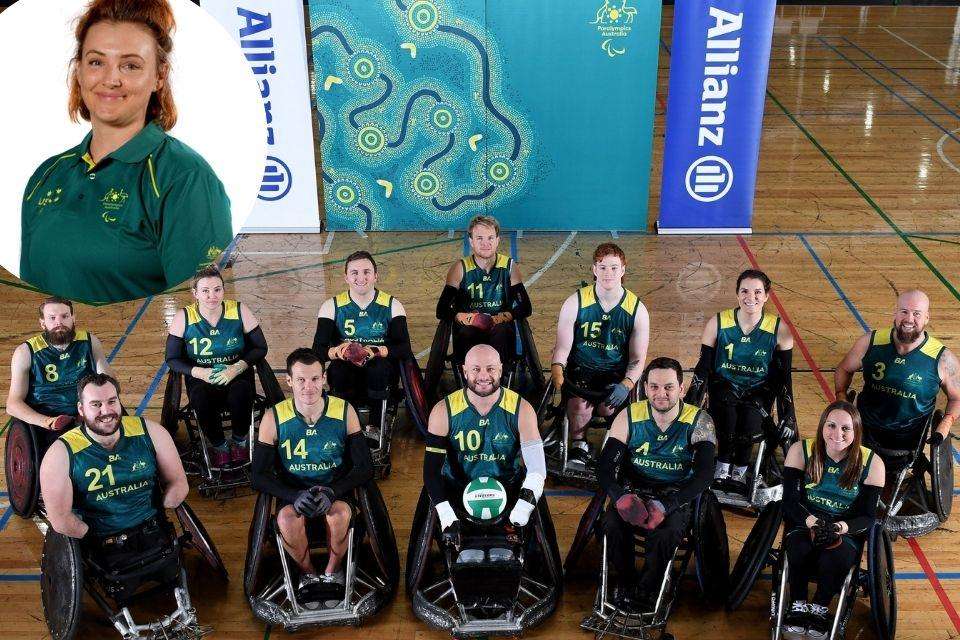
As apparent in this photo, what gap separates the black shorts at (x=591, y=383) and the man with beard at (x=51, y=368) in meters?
3.04

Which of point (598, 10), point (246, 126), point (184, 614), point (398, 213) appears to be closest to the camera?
point (246, 126)

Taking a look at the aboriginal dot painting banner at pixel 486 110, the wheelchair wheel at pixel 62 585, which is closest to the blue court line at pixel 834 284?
the aboriginal dot painting banner at pixel 486 110

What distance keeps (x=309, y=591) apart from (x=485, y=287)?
2637 millimetres

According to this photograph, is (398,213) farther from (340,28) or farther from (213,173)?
(213,173)

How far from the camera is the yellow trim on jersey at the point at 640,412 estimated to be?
5.42m

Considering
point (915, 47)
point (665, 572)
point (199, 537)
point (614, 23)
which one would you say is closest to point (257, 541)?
point (199, 537)

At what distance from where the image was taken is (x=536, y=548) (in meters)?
5.55

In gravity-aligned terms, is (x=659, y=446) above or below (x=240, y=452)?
above

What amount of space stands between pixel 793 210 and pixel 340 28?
5.26 m

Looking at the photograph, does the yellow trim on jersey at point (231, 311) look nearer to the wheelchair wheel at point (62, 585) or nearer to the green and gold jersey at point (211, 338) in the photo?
the green and gold jersey at point (211, 338)

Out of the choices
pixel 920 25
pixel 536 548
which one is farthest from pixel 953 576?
pixel 920 25

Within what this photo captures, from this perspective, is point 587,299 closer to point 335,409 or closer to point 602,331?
point 602,331

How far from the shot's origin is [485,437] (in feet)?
17.7

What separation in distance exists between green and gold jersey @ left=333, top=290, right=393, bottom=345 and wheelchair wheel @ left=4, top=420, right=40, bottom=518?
2.04m
